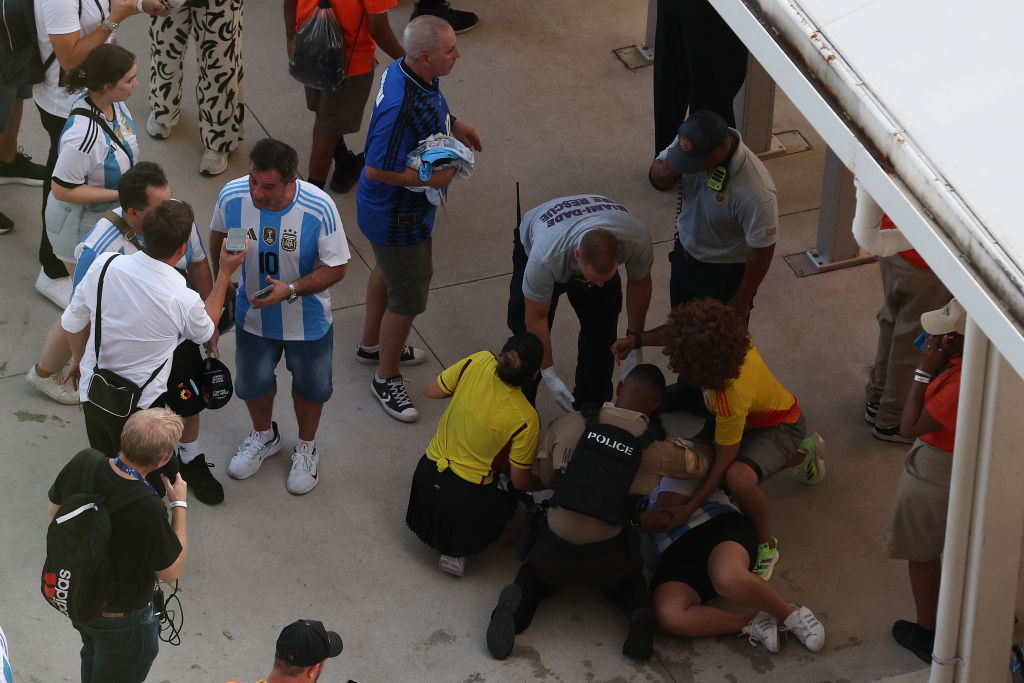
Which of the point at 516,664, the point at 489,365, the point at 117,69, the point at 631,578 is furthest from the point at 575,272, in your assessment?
the point at 117,69

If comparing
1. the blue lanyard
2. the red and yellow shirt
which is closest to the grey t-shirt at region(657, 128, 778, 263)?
the red and yellow shirt

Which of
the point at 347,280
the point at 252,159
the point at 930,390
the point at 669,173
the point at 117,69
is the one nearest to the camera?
the point at 930,390

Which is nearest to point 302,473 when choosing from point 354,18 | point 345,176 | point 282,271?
point 282,271

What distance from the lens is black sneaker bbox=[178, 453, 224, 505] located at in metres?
5.52

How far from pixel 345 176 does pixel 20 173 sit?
6.13 feet

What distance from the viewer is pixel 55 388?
5.92 meters

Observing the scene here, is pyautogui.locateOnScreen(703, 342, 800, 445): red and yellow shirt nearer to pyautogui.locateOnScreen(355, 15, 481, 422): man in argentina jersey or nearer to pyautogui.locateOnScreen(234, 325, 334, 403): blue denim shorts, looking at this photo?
pyautogui.locateOnScreen(355, 15, 481, 422): man in argentina jersey

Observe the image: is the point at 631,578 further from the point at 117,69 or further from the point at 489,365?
the point at 117,69

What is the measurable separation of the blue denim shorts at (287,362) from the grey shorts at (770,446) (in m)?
1.84

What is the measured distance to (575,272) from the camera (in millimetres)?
5457

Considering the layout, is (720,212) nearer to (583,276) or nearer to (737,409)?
(583,276)

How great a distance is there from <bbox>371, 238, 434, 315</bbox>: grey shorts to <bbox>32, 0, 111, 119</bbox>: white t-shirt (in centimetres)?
178

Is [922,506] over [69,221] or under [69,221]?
under

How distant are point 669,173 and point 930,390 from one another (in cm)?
184
